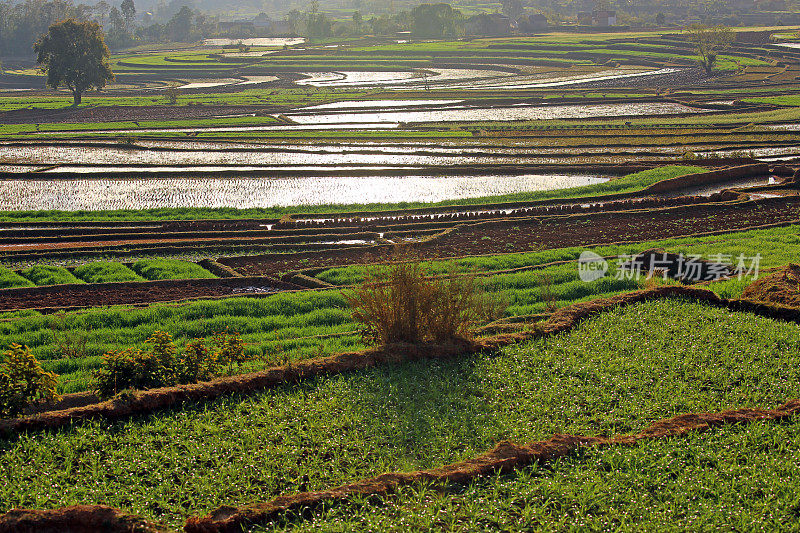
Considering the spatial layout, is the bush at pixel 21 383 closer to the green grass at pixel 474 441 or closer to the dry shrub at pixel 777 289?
the green grass at pixel 474 441

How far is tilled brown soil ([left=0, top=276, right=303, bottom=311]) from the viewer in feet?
49.9

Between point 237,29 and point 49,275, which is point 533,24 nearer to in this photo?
point 237,29

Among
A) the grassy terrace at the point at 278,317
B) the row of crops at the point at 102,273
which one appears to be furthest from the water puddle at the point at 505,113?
the grassy terrace at the point at 278,317

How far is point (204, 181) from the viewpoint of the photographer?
28672 millimetres

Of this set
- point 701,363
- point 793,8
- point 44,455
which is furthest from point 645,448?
point 793,8

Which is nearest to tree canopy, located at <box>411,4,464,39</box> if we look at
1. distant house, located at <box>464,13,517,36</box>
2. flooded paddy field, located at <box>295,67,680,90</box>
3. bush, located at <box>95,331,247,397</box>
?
distant house, located at <box>464,13,517,36</box>

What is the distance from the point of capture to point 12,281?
Result: 16.5 metres

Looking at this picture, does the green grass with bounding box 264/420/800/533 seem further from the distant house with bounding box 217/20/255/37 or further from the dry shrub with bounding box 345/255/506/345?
the distant house with bounding box 217/20/255/37

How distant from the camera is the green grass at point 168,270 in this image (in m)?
17.2

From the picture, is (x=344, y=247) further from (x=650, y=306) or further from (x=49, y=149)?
(x=49, y=149)

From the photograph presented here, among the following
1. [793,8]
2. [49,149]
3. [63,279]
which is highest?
[793,8]

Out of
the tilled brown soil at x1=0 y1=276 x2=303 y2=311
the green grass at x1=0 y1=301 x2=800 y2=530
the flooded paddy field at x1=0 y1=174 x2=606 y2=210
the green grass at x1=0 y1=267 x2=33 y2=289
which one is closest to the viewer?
the green grass at x1=0 y1=301 x2=800 y2=530

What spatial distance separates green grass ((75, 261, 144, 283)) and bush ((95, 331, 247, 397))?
7761 mm

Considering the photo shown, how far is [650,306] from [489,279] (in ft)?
13.1
